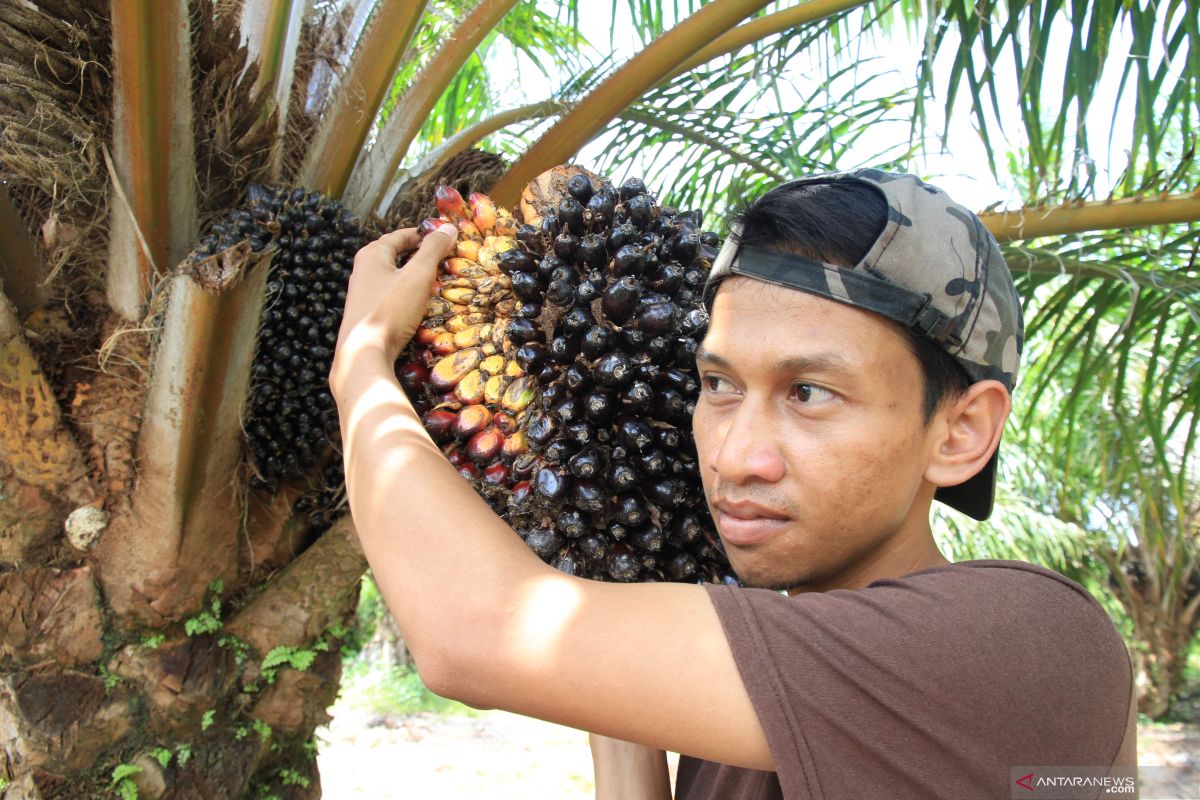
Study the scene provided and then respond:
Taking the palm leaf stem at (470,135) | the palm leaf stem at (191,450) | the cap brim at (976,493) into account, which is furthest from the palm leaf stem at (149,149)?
the cap brim at (976,493)

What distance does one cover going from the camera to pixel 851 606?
938 millimetres

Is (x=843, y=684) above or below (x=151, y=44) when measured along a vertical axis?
below

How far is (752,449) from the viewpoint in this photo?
109 centimetres

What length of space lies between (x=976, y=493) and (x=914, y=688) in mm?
525

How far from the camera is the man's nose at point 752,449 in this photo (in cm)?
108

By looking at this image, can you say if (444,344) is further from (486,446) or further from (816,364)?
(816,364)

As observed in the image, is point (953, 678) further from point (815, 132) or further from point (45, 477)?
point (815, 132)

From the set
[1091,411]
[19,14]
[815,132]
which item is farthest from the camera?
[1091,411]

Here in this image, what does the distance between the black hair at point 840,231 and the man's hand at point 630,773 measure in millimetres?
807

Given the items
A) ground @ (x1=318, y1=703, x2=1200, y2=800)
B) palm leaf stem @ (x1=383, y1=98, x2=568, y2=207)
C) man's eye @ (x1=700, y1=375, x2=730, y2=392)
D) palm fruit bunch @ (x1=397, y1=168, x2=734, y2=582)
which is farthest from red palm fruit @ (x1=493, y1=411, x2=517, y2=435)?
ground @ (x1=318, y1=703, x2=1200, y2=800)

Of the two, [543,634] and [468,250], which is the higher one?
[468,250]

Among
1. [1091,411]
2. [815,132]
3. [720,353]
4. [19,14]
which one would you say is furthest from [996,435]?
A: [1091,411]

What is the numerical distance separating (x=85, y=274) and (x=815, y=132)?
7.01 ft

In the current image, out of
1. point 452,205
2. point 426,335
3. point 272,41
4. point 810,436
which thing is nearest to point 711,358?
point 810,436
